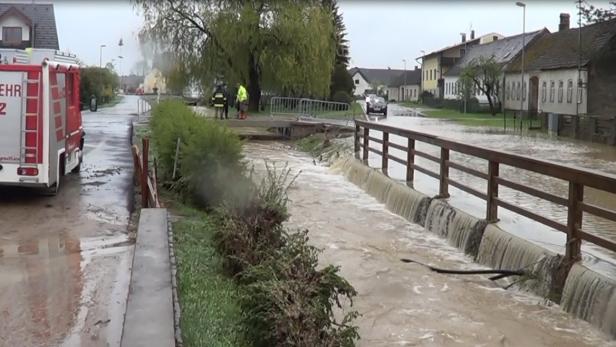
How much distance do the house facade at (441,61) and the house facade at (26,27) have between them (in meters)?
55.7

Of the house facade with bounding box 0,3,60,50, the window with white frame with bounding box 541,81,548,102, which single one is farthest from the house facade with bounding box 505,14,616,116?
the house facade with bounding box 0,3,60,50

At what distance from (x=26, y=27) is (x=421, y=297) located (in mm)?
54585

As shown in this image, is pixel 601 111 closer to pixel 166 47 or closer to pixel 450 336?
pixel 166 47

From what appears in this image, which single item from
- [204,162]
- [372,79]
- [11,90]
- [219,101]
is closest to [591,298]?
[204,162]

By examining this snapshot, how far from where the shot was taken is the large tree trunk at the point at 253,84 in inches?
1702

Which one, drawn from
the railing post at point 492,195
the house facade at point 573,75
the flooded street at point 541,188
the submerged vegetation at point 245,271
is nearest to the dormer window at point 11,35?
the house facade at point 573,75

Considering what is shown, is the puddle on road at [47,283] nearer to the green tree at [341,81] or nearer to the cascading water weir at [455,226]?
the cascading water weir at [455,226]

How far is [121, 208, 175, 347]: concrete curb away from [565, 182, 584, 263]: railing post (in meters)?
4.19

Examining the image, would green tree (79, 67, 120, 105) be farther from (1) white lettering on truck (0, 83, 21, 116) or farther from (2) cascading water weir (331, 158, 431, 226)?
(1) white lettering on truck (0, 83, 21, 116)

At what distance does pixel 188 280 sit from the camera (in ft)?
25.3

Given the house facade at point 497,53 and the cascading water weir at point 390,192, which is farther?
the house facade at point 497,53

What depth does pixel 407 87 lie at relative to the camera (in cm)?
13788

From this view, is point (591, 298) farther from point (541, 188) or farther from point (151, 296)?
point (541, 188)

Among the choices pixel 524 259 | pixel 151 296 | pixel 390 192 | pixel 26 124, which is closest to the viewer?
pixel 151 296
